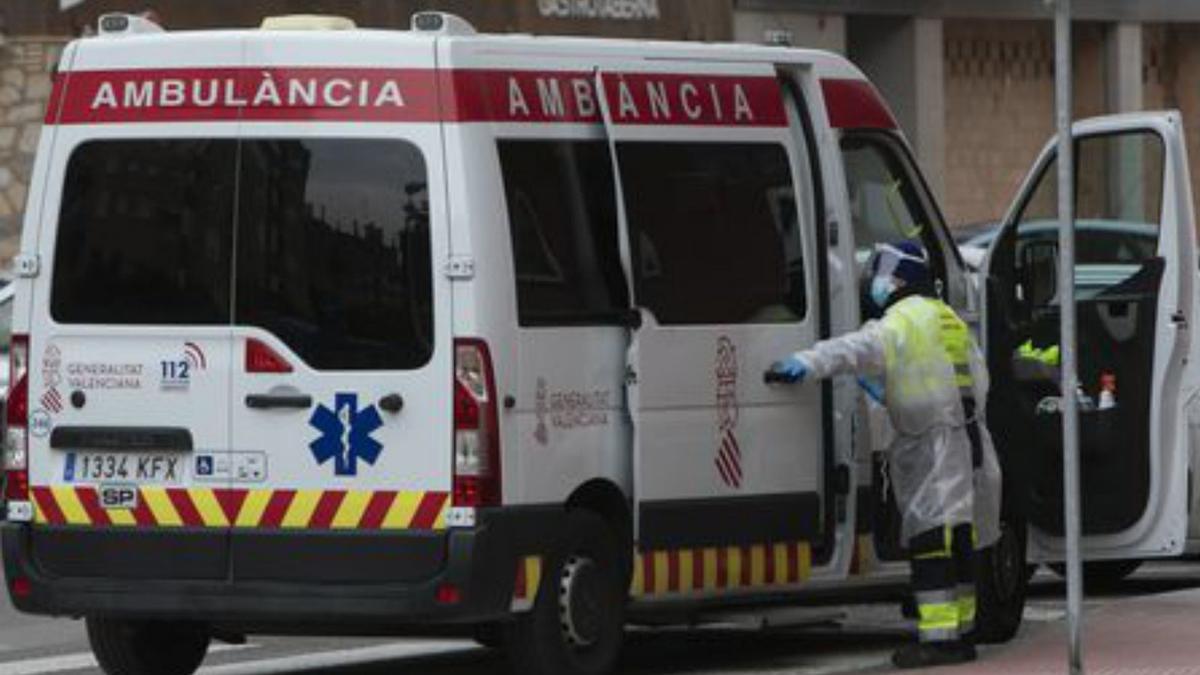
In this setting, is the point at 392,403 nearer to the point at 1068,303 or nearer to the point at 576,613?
the point at 576,613

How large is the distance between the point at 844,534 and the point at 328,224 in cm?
268

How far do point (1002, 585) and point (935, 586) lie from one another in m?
0.99

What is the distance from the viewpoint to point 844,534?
1280cm

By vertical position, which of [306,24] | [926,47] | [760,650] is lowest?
[760,650]

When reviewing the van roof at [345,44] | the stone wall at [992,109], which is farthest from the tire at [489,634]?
the stone wall at [992,109]

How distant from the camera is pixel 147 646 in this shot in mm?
12164

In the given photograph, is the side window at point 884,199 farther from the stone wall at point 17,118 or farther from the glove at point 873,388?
the stone wall at point 17,118

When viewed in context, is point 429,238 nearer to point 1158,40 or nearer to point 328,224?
point 328,224

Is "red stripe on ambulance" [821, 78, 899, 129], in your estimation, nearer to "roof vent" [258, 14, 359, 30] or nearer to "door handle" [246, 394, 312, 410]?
"roof vent" [258, 14, 359, 30]

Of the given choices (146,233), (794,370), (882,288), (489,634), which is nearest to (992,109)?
(882,288)

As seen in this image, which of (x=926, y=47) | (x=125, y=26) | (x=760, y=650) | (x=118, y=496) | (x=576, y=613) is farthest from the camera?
(x=926, y=47)

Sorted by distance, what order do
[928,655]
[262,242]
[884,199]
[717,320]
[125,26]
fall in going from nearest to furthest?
[262,242], [125,26], [717,320], [928,655], [884,199]

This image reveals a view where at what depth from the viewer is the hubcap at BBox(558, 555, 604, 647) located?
11.5m

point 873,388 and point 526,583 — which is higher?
point 873,388
